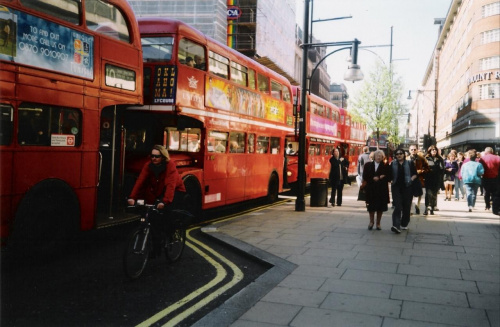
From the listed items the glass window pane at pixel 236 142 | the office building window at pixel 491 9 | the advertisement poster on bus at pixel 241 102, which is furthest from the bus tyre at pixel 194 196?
the office building window at pixel 491 9

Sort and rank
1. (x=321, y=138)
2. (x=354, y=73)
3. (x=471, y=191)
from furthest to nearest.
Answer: (x=321, y=138), (x=471, y=191), (x=354, y=73)

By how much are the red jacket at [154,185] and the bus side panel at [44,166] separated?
3.76ft

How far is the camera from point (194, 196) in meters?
10.4

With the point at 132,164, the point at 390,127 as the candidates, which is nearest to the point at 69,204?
the point at 132,164

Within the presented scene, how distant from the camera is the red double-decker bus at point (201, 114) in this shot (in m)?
9.35

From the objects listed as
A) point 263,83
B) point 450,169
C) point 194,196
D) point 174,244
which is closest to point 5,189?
point 174,244

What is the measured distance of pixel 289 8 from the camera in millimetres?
50031

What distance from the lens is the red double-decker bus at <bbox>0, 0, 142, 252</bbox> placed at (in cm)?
576

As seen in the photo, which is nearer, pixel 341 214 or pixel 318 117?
pixel 341 214

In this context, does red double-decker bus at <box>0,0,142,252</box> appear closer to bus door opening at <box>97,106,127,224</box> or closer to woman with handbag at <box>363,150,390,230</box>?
bus door opening at <box>97,106,127,224</box>

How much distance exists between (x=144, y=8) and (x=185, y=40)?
94.4ft

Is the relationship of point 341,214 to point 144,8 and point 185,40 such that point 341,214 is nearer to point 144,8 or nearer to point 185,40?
point 185,40

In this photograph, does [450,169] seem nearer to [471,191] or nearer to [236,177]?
[471,191]

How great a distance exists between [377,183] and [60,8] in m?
6.66
